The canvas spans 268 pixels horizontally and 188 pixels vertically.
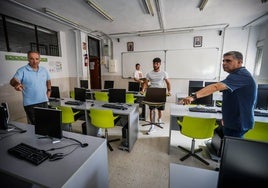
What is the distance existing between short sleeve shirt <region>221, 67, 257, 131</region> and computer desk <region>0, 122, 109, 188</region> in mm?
1514

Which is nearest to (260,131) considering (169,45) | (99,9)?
(99,9)

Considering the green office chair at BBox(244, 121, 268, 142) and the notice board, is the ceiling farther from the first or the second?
the green office chair at BBox(244, 121, 268, 142)

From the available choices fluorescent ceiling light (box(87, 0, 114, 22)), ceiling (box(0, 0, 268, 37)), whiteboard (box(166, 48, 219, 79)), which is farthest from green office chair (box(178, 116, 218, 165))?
whiteboard (box(166, 48, 219, 79))

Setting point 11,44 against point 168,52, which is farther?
point 168,52

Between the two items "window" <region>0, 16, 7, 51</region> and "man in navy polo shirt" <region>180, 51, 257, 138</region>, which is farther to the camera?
"window" <region>0, 16, 7, 51</region>

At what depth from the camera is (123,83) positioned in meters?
7.27

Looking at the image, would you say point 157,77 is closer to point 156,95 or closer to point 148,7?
point 156,95

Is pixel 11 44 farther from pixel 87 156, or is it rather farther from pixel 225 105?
pixel 225 105

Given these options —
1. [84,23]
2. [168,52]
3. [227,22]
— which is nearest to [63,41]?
[84,23]

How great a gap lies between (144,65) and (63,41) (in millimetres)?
3751

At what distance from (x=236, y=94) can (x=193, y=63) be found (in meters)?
4.92

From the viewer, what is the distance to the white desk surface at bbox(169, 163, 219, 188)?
36.9 inches

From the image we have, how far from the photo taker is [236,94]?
155 cm

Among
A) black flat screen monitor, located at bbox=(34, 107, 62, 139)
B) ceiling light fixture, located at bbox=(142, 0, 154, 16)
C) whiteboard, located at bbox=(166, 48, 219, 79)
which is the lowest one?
black flat screen monitor, located at bbox=(34, 107, 62, 139)
